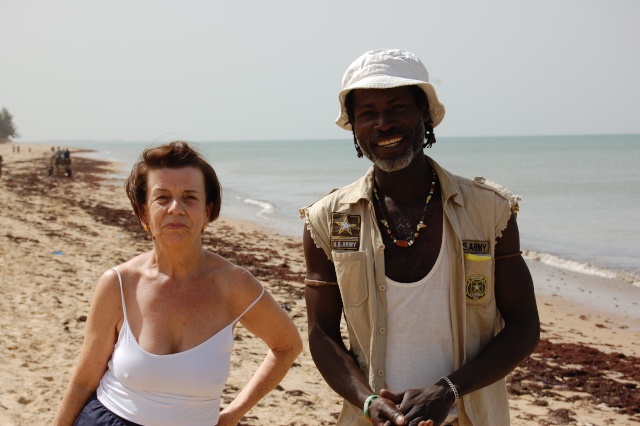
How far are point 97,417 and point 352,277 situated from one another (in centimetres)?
105

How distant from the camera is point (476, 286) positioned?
246 cm

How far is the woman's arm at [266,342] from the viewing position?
2.58 metres

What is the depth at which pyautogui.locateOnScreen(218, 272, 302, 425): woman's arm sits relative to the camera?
2584 millimetres

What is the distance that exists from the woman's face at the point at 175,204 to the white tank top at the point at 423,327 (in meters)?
0.78

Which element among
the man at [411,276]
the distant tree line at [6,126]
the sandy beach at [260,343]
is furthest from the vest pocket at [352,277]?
the distant tree line at [6,126]

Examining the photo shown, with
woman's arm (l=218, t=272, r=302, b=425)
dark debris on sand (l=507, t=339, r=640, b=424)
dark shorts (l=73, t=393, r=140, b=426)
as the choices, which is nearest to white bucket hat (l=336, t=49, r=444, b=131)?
woman's arm (l=218, t=272, r=302, b=425)

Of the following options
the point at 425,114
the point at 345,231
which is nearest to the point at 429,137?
the point at 425,114

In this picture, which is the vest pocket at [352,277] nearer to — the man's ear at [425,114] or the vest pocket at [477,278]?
the vest pocket at [477,278]

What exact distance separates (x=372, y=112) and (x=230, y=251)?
38.9 ft

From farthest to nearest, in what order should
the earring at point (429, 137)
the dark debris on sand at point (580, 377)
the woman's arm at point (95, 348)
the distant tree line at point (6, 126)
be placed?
1. the distant tree line at point (6, 126)
2. the dark debris on sand at point (580, 377)
3. the earring at point (429, 137)
4. the woman's arm at point (95, 348)

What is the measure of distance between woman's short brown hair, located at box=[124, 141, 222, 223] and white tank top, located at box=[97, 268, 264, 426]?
1.44ft

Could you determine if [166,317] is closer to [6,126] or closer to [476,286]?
[476,286]

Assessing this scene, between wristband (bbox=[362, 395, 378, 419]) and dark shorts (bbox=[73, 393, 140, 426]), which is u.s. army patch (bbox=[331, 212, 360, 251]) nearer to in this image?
wristband (bbox=[362, 395, 378, 419])

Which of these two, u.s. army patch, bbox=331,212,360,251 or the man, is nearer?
the man
